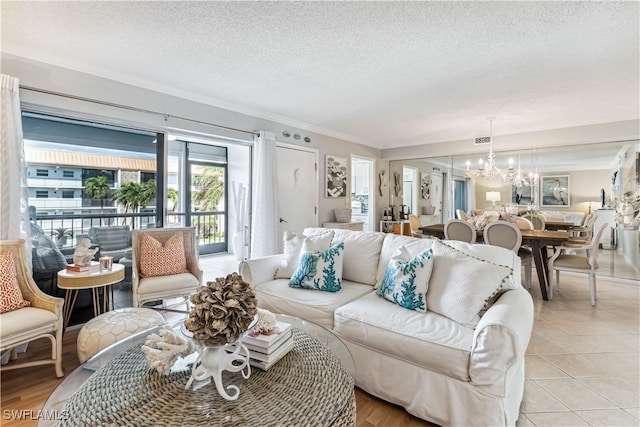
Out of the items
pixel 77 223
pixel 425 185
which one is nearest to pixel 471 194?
pixel 425 185

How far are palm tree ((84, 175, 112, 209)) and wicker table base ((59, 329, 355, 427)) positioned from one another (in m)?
2.35

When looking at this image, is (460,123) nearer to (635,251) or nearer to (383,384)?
(635,251)

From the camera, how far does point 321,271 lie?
239 cm

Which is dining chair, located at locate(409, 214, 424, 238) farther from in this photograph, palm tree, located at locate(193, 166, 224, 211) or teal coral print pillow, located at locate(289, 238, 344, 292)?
palm tree, located at locate(193, 166, 224, 211)

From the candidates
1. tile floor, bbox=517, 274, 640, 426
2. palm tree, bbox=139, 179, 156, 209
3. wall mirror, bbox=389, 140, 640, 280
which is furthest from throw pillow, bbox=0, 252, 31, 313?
wall mirror, bbox=389, 140, 640, 280

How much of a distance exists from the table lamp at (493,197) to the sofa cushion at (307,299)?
4.15m

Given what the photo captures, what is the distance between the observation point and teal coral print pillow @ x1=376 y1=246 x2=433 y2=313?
6.31ft

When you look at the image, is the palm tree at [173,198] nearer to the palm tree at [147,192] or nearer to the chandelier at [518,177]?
the palm tree at [147,192]

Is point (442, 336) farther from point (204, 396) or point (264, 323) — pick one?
point (204, 396)

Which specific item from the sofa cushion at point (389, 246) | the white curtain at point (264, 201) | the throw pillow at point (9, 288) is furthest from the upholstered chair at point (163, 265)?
the sofa cushion at point (389, 246)

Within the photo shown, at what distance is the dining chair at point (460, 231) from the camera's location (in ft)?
12.9

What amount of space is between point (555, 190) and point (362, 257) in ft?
13.9

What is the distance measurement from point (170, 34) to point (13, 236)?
6.38 feet

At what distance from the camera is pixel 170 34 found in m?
2.24
